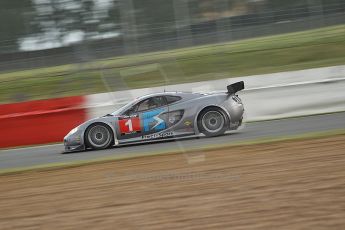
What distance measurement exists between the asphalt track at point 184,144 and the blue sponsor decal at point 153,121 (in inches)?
12.1

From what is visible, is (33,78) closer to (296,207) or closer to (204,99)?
(204,99)

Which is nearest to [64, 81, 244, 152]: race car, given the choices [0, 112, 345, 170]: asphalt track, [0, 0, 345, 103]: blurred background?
[0, 112, 345, 170]: asphalt track

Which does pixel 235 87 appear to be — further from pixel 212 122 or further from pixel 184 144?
pixel 184 144

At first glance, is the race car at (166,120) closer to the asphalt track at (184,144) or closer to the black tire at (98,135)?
the black tire at (98,135)

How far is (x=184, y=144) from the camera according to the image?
8.90m

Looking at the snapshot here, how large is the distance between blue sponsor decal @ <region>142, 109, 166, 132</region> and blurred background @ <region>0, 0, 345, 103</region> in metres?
1.45

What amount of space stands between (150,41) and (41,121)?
2.87m

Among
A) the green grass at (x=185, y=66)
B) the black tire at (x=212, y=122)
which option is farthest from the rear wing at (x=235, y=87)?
the green grass at (x=185, y=66)

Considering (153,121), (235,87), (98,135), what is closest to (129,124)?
(153,121)

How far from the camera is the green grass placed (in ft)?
36.1

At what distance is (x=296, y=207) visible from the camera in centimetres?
452

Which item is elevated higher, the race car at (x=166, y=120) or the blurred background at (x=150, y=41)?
the blurred background at (x=150, y=41)

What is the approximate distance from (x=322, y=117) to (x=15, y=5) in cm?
761

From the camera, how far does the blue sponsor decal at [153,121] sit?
30.8ft
